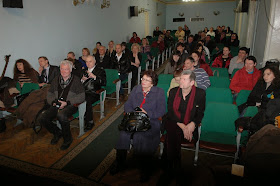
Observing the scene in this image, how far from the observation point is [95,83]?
4277 millimetres

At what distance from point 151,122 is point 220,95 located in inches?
50.2

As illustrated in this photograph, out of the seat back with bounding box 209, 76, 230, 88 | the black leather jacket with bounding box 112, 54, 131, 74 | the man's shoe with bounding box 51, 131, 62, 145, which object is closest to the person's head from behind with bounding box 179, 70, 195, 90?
the seat back with bounding box 209, 76, 230, 88

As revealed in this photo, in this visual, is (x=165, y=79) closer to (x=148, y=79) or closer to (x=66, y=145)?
(x=148, y=79)

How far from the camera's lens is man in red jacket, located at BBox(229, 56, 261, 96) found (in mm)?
→ 4180

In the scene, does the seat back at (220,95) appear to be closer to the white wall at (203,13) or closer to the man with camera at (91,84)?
the man with camera at (91,84)

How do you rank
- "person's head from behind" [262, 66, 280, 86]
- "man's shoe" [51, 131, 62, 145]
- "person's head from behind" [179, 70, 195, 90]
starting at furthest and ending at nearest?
"man's shoe" [51, 131, 62, 145]
"person's head from behind" [262, 66, 280, 86]
"person's head from behind" [179, 70, 195, 90]

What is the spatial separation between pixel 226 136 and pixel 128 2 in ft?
32.7

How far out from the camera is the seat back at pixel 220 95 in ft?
11.5

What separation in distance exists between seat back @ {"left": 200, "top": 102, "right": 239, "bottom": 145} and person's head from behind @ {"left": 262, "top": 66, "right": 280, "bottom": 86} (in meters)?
0.91


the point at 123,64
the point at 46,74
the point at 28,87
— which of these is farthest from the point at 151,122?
the point at 123,64

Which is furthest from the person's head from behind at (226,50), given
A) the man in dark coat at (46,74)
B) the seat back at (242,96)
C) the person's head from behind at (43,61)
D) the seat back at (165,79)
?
the person's head from behind at (43,61)

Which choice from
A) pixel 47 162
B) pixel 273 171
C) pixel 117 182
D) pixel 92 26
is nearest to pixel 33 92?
pixel 47 162

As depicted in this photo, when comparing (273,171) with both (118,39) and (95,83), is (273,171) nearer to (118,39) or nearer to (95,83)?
(95,83)

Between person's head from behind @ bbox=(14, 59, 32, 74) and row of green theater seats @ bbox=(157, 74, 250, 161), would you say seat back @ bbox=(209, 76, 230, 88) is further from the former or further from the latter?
person's head from behind @ bbox=(14, 59, 32, 74)
